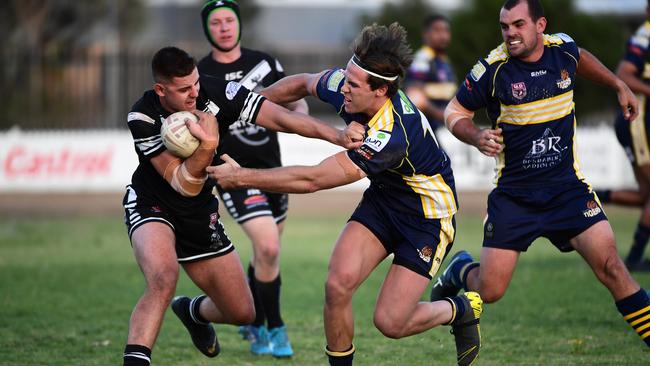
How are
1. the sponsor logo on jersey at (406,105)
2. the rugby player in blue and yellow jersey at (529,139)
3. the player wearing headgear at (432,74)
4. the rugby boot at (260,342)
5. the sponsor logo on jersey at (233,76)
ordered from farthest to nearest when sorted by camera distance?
1. the player wearing headgear at (432,74)
2. the sponsor logo on jersey at (233,76)
3. the rugby boot at (260,342)
4. the rugby player in blue and yellow jersey at (529,139)
5. the sponsor logo on jersey at (406,105)

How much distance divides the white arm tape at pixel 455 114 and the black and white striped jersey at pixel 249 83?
1.68 meters

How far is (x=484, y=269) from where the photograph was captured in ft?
22.7

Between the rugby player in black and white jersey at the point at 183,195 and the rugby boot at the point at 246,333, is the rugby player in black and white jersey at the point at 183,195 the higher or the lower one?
the higher one

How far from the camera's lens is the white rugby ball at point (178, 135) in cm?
578

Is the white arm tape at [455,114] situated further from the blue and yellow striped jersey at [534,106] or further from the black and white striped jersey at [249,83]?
the black and white striped jersey at [249,83]

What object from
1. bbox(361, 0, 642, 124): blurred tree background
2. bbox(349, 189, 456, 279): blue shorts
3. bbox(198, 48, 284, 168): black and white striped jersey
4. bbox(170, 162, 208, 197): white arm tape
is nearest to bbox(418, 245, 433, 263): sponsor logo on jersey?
bbox(349, 189, 456, 279): blue shorts

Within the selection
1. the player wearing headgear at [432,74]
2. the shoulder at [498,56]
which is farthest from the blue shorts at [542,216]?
the player wearing headgear at [432,74]

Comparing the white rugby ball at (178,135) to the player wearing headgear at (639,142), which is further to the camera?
the player wearing headgear at (639,142)

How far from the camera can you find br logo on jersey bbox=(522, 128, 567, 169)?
269 inches

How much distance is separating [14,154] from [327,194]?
21.9ft

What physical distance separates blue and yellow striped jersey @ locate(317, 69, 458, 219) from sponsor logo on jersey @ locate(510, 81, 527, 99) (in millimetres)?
778

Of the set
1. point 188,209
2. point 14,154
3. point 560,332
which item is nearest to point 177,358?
point 188,209

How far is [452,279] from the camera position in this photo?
7336 mm

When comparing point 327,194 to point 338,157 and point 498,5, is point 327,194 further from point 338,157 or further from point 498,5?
point 338,157
